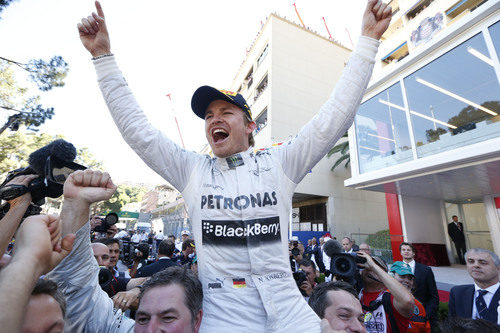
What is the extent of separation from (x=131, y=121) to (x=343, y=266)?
7.10ft

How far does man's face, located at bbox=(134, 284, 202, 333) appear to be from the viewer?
53.8 inches

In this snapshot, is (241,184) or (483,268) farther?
(483,268)

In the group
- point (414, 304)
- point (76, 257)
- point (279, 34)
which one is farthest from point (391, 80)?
point (279, 34)

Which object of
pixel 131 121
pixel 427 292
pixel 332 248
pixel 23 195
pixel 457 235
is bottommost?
pixel 427 292

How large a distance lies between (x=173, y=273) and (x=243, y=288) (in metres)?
→ 0.59

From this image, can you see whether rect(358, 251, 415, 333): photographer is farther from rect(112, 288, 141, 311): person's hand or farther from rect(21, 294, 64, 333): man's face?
rect(21, 294, 64, 333): man's face

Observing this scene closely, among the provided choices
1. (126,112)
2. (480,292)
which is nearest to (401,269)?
(480,292)

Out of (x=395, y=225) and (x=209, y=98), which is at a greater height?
(x=209, y=98)

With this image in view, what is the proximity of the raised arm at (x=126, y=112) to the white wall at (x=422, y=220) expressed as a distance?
12.8 m

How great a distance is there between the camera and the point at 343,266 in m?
2.44

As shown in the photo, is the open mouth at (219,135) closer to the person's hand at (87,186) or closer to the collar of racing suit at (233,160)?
the collar of racing suit at (233,160)

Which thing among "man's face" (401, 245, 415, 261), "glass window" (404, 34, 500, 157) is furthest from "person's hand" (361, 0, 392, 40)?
"glass window" (404, 34, 500, 157)

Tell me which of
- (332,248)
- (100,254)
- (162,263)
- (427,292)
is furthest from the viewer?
(162,263)

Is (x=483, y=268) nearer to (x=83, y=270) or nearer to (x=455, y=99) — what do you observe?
(x=83, y=270)
